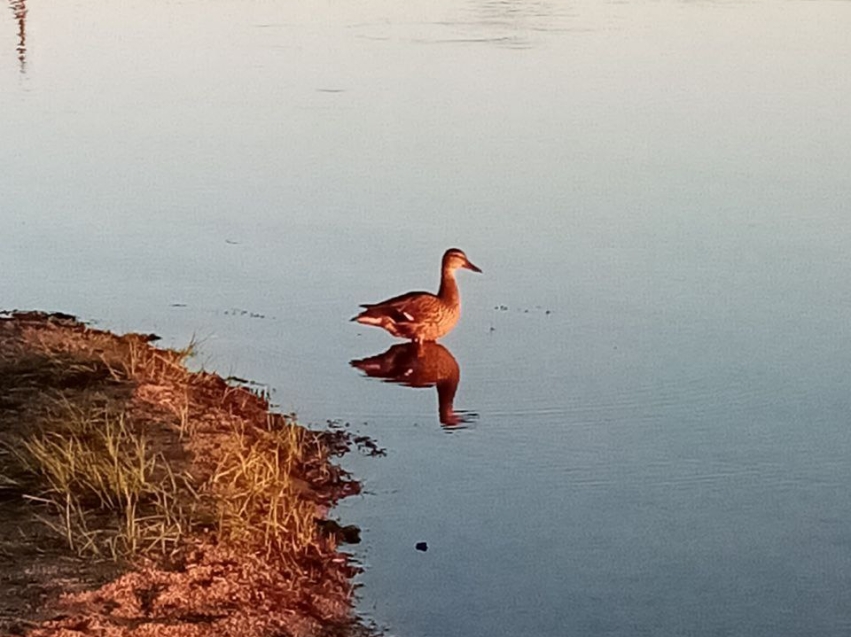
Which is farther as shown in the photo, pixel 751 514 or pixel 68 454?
pixel 751 514

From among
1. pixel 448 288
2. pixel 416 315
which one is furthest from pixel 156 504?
pixel 448 288

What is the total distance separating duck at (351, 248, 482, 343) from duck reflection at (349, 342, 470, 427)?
0.08 meters

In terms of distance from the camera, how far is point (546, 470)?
767 cm

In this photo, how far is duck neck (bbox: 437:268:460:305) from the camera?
9883 millimetres

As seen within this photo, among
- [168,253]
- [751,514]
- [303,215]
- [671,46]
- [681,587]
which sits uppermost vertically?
[671,46]

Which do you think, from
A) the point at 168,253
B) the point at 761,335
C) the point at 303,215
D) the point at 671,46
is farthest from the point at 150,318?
the point at 671,46

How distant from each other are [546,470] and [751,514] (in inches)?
38.6

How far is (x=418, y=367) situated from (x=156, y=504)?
334cm

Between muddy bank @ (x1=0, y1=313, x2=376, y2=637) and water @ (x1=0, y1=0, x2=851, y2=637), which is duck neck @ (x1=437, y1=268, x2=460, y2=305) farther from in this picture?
muddy bank @ (x1=0, y1=313, x2=376, y2=637)

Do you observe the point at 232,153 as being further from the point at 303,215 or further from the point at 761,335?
the point at 761,335

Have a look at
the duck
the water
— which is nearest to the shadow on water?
the water

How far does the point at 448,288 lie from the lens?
396 inches

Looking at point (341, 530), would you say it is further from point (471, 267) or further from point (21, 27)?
point (21, 27)

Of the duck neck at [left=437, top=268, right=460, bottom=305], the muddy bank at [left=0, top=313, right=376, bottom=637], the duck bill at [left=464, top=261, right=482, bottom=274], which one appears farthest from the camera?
the duck bill at [left=464, top=261, right=482, bottom=274]
